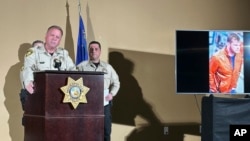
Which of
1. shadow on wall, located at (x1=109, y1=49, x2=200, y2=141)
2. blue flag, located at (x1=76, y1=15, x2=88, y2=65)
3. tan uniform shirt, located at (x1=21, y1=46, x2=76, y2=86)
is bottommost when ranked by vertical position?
shadow on wall, located at (x1=109, y1=49, x2=200, y2=141)

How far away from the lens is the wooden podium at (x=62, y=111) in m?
3.11

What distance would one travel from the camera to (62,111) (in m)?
3.14

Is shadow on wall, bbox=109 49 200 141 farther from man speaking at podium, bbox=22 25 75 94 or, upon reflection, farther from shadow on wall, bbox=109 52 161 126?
man speaking at podium, bbox=22 25 75 94

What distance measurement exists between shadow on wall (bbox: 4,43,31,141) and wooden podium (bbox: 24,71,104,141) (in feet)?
7.23

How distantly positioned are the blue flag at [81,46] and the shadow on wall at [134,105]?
1.87ft

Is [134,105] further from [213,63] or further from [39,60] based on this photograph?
[39,60]

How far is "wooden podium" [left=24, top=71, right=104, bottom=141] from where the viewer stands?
10.2 feet

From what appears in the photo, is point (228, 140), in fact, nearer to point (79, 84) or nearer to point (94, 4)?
point (79, 84)

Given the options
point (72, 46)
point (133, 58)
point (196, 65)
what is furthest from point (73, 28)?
point (196, 65)

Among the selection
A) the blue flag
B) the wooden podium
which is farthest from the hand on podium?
the blue flag

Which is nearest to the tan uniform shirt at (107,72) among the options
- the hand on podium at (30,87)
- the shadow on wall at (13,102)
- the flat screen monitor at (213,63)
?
the flat screen monitor at (213,63)

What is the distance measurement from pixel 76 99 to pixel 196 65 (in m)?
2.27

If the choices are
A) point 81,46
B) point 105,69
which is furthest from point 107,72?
point 81,46

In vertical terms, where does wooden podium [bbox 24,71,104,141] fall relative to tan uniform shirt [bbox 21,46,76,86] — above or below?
below
